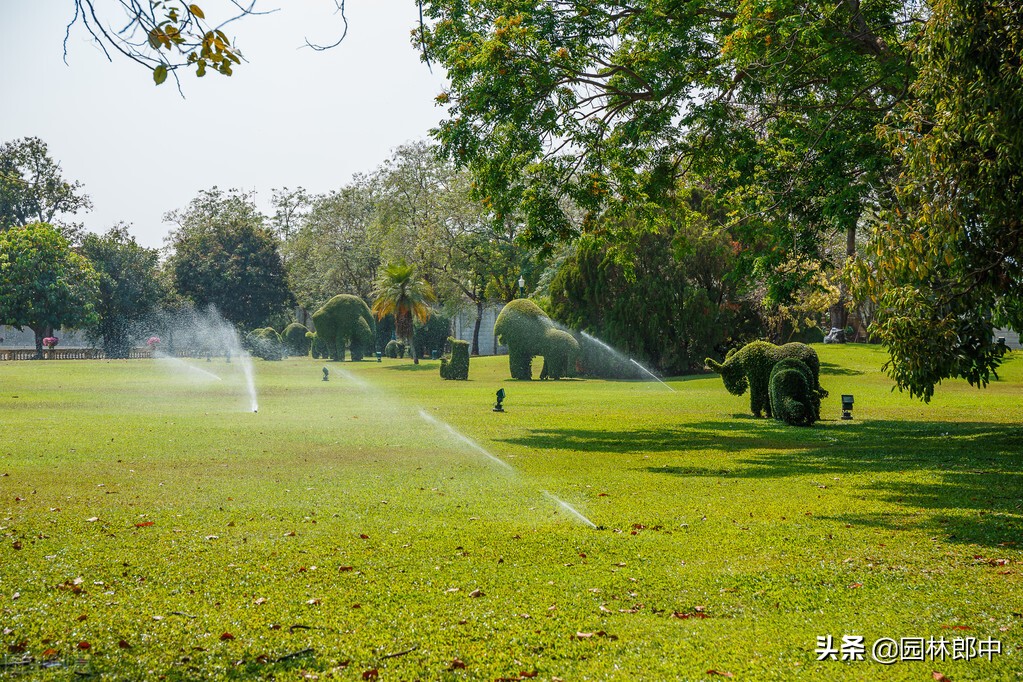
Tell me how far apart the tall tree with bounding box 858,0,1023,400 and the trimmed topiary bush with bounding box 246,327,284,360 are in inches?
2553

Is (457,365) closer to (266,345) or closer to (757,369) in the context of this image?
(757,369)

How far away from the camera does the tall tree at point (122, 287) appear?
77.5 meters

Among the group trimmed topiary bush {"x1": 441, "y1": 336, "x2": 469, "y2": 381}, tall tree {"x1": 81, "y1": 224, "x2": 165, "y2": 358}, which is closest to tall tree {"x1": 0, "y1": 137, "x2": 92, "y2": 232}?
tall tree {"x1": 81, "y1": 224, "x2": 165, "y2": 358}

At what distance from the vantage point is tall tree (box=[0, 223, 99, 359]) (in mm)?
62875

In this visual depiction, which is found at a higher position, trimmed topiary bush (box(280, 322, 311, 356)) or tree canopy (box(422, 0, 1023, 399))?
tree canopy (box(422, 0, 1023, 399))

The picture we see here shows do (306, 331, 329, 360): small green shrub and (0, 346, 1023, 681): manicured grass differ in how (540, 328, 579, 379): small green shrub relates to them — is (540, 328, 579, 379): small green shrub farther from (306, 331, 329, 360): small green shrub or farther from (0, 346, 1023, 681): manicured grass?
(306, 331, 329, 360): small green shrub

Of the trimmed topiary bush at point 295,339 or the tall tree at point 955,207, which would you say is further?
the trimmed topiary bush at point 295,339

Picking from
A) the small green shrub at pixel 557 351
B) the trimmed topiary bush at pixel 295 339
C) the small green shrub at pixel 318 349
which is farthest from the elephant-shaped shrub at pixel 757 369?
the trimmed topiary bush at pixel 295 339

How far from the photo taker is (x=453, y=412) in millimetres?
25750

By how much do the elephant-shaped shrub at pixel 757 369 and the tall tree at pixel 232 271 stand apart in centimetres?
6175

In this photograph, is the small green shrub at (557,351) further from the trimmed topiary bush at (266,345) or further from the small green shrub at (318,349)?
the trimmed topiary bush at (266,345)

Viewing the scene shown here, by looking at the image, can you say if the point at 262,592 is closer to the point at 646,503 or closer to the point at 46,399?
the point at 646,503

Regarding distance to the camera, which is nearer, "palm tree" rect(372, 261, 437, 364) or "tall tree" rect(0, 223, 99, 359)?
"palm tree" rect(372, 261, 437, 364)

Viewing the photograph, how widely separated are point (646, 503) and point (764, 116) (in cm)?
1084
